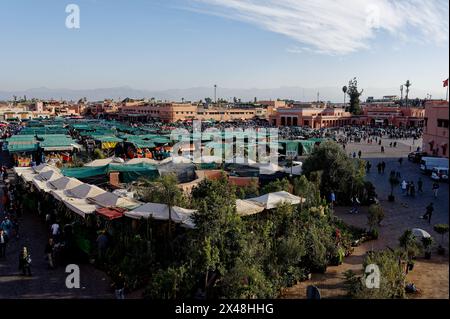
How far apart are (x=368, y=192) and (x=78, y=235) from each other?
35.8 ft

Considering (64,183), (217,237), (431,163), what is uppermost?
(64,183)

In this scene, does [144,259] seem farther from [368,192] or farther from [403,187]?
[403,187]

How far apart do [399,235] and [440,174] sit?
35.9 ft

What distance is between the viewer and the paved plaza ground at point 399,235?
811cm

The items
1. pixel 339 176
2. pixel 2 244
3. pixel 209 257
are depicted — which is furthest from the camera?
pixel 339 176

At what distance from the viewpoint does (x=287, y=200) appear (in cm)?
1078

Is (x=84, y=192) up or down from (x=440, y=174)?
up

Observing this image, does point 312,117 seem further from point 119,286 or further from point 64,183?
point 119,286

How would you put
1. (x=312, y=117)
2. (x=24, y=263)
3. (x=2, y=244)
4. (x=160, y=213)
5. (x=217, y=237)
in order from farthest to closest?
(x=312, y=117), (x=2, y=244), (x=160, y=213), (x=24, y=263), (x=217, y=237)

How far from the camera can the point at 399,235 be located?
38.2 feet

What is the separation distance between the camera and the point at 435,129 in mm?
27203

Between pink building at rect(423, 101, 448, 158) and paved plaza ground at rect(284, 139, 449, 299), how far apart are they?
3.24 metres

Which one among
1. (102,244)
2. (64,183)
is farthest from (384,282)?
(64,183)

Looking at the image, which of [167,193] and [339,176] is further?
[339,176]
